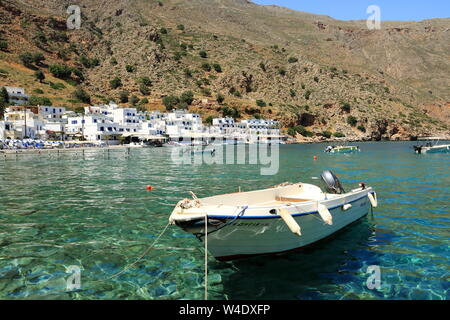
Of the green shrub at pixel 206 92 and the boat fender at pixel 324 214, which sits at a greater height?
the green shrub at pixel 206 92

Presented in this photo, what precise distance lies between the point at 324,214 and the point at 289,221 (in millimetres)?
1703

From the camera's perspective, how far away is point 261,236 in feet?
29.3

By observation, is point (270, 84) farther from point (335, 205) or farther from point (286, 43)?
point (335, 205)

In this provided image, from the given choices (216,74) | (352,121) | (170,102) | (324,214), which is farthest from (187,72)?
(324,214)

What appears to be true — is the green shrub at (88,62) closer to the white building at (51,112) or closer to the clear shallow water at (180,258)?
the white building at (51,112)

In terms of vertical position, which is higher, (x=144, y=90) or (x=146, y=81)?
(x=146, y=81)

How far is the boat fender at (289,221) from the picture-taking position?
28.0 ft

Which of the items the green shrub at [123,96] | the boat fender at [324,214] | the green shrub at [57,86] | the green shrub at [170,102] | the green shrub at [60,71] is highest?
the green shrub at [60,71]

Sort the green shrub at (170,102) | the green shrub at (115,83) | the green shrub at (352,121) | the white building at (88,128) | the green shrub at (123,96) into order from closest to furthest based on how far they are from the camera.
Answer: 1. the white building at (88,128)
2. the green shrub at (170,102)
3. the green shrub at (123,96)
4. the green shrub at (115,83)
5. the green shrub at (352,121)

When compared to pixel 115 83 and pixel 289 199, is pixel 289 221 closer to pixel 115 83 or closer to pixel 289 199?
pixel 289 199

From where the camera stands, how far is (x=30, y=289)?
816 cm

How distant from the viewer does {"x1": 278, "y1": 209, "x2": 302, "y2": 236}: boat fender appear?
8523 millimetres

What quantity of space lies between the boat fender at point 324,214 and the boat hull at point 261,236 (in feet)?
0.53

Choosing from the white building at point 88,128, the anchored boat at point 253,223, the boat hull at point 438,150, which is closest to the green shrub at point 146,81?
the white building at point 88,128
